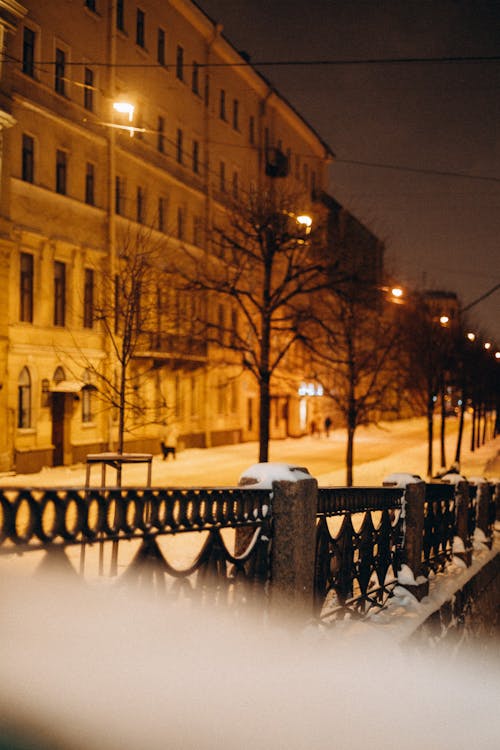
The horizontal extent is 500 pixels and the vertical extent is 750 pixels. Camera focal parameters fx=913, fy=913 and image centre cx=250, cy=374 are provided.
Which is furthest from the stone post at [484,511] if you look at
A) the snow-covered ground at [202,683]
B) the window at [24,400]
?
the window at [24,400]

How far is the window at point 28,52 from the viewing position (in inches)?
1033

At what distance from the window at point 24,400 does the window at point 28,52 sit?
862cm

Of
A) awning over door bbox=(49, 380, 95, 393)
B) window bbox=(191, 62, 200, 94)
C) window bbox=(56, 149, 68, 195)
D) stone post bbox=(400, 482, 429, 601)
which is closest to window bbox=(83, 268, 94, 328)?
awning over door bbox=(49, 380, 95, 393)

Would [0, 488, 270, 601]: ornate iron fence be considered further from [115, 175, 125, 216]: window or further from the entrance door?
[115, 175, 125, 216]: window

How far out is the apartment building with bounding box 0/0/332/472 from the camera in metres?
25.7

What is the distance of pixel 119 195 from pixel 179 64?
26.4 ft

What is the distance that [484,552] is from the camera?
1351 cm

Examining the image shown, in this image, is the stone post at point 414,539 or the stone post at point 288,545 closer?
the stone post at point 288,545

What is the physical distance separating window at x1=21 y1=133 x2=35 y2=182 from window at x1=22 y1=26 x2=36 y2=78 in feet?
6.12

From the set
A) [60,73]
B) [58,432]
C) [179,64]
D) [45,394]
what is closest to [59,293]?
[45,394]

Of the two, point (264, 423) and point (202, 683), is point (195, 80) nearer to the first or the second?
point (264, 423)

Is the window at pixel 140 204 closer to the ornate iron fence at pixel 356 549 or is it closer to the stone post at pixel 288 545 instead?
the ornate iron fence at pixel 356 549

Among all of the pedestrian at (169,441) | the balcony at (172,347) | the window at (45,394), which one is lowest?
the pedestrian at (169,441)

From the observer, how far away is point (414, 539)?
9.57 metres
